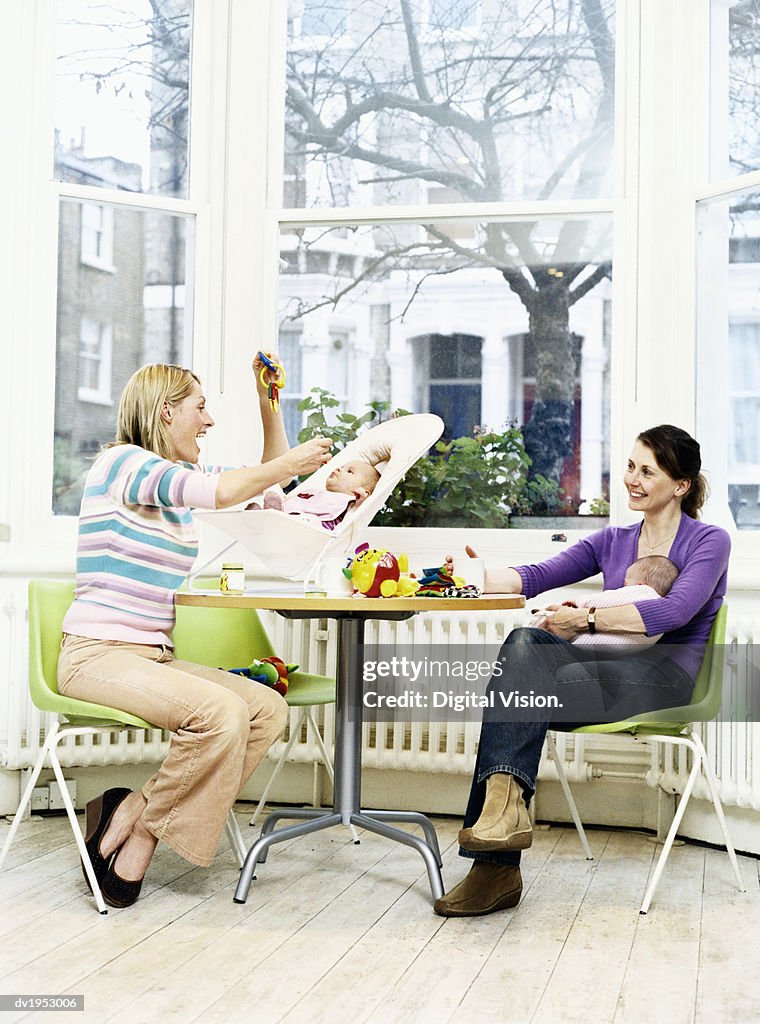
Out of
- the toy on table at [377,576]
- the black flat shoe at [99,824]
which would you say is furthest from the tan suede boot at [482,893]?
the black flat shoe at [99,824]

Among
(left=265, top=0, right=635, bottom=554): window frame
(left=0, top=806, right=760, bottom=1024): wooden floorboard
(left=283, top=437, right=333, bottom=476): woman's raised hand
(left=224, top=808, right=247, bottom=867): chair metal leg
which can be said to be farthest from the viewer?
(left=265, top=0, right=635, bottom=554): window frame

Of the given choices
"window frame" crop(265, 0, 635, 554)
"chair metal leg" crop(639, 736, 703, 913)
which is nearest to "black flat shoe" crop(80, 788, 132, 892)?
"chair metal leg" crop(639, 736, 703, 913)

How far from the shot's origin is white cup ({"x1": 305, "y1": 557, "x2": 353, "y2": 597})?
8.48 feet

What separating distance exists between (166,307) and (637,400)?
1.52m

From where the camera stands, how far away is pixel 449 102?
367cm

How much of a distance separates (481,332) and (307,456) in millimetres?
1259

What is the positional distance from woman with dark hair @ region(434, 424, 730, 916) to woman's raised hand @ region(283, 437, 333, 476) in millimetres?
630

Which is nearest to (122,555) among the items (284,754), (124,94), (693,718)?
(284,754)

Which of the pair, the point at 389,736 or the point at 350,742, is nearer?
the point at 350,742

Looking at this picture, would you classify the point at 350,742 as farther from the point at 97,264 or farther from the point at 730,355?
the point at 97,264

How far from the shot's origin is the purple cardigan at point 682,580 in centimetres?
269

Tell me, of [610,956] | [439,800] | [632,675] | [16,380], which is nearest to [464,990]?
[610,956]

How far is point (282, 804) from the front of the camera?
358 cm

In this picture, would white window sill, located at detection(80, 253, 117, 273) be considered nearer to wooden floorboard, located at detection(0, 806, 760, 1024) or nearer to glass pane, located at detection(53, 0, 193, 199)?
glass pane, located at detection(53, 0, 193, 199)
